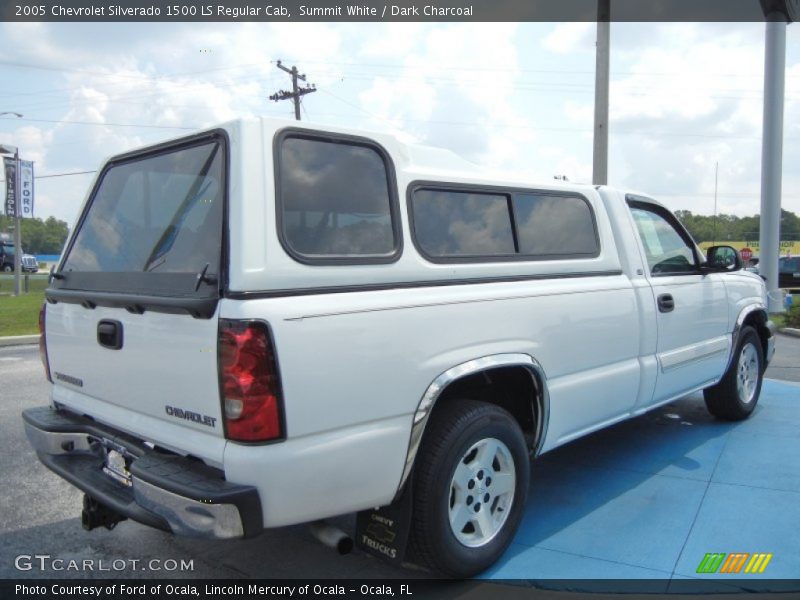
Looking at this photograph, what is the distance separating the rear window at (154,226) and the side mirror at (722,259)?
157 inches

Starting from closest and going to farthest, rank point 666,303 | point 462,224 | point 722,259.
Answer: point 462,224 < point 666,303 < point 722,259

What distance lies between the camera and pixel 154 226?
125 inches

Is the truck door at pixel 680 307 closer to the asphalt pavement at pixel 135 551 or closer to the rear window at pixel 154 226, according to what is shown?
the asphalt pavement at pixel 135 551

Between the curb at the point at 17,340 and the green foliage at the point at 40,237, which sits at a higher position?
the green foliage at the point at 40,237

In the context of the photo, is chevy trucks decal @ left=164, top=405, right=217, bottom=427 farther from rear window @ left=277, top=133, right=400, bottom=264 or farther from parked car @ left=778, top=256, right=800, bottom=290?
parked car @ left=778, top=256, right=800, bottom=290

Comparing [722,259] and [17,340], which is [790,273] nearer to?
[722,259]

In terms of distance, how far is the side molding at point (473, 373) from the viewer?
2.82 m

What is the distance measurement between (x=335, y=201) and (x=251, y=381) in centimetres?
91

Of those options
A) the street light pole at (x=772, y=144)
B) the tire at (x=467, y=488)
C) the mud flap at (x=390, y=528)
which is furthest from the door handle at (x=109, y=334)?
the street light pole at (x=772, y=144)

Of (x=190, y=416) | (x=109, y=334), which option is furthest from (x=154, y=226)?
(x=190, y=416)

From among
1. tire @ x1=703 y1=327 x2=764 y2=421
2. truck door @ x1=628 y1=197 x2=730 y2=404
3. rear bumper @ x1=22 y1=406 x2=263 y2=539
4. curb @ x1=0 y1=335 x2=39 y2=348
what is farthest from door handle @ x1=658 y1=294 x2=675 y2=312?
curb @ x1=0 y1=335 x2=39 y2=348

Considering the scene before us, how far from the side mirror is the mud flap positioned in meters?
3.52

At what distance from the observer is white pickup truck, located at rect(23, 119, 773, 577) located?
2459 millimetres

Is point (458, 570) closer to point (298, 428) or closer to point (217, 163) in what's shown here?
point (298, 428)
